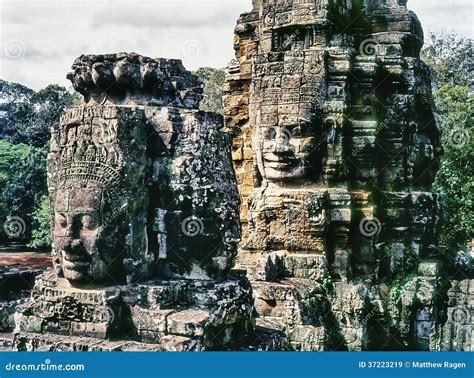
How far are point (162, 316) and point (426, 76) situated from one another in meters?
8.30

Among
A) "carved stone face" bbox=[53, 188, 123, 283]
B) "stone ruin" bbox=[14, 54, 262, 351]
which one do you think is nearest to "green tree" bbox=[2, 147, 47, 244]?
"stone ruin" bbox=[14, 54, 262, 351]

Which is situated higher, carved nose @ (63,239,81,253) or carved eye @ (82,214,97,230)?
carved eye @ (82,214,97,230)

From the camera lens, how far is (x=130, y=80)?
5.78m

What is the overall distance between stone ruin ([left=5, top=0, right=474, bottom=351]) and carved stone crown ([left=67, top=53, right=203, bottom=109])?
14 millimetres

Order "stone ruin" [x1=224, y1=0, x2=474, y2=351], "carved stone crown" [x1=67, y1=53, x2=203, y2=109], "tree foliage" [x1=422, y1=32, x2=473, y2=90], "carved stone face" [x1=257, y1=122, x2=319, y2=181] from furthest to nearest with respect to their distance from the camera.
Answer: "tree foliage" [x1=422, y1=32, x2=473, y2=90] → "carved stone face" [x1=257, y1=122, x2=319, y2=181] → "stone ruin" [x1=224, y1=0, x2=474, y2=351] → "carved stone crown" [x1=67, y1=53, x2=203, y2=109]

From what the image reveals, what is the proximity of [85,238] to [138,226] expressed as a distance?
1.50 feet

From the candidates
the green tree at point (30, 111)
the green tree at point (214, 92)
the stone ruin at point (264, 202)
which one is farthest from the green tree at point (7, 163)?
the stone ruin at point (264, 202)

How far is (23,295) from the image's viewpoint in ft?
34.2

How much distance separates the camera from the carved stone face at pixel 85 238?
5309mm

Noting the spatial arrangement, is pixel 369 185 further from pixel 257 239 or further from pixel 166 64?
pixel 166 64

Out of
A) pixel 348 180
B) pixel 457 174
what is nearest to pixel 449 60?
pixel 457 174

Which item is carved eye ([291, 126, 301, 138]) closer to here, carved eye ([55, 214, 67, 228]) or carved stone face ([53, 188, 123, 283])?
carved stone face ([53, 188, 123, 283])

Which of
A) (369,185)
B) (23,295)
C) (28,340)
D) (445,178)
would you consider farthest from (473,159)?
(28,340)

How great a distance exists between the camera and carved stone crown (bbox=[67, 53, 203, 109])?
19.0 feet
